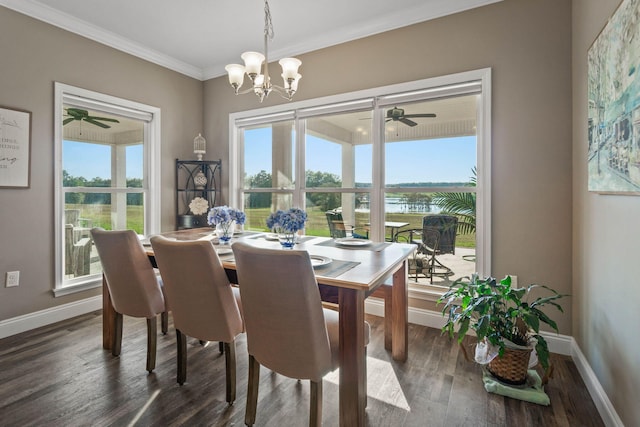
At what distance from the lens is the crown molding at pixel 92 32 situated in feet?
8.75

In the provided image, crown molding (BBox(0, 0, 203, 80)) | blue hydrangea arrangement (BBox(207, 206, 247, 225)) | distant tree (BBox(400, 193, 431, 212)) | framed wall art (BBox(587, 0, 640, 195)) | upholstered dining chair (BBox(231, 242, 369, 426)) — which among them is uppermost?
crown molding (BBox(0, 0, 203, 80))

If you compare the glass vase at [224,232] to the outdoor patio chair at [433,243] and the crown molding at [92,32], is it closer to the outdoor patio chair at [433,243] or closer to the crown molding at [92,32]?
the outdoor patio chair at [433,243]

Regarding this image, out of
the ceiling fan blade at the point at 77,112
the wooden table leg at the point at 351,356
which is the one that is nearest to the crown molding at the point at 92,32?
the ceiling fan blade at the point at 77,112

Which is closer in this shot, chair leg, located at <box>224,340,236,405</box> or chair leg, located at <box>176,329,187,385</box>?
chair leg, located at <box>224,340,236,405</box>

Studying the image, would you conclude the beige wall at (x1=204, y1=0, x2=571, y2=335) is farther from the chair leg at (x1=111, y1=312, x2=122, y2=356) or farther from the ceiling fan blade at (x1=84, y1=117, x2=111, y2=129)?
the ceiling fan blade at (x1=84, y1=117, x2=111, y2=129)

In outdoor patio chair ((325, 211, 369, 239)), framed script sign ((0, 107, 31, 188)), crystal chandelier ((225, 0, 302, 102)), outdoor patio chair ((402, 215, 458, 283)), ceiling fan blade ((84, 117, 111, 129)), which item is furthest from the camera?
outdoor patio chair ((325, 211, 369, 239))

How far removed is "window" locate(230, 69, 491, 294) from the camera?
272 cm

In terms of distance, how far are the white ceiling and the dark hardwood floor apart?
2757 millimetres

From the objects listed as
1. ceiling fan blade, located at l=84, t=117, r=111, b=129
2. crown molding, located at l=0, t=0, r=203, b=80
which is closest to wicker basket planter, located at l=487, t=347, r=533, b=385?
ceiling fan blade, located at l=84, t=117, r=111, b=129

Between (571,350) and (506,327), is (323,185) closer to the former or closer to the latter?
(506,327)

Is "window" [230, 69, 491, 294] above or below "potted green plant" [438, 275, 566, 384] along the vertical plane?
above

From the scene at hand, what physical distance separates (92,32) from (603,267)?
440cm

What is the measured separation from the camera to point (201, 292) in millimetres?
1710

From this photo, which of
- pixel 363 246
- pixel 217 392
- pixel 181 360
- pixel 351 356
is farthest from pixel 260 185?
pixel 351 356
